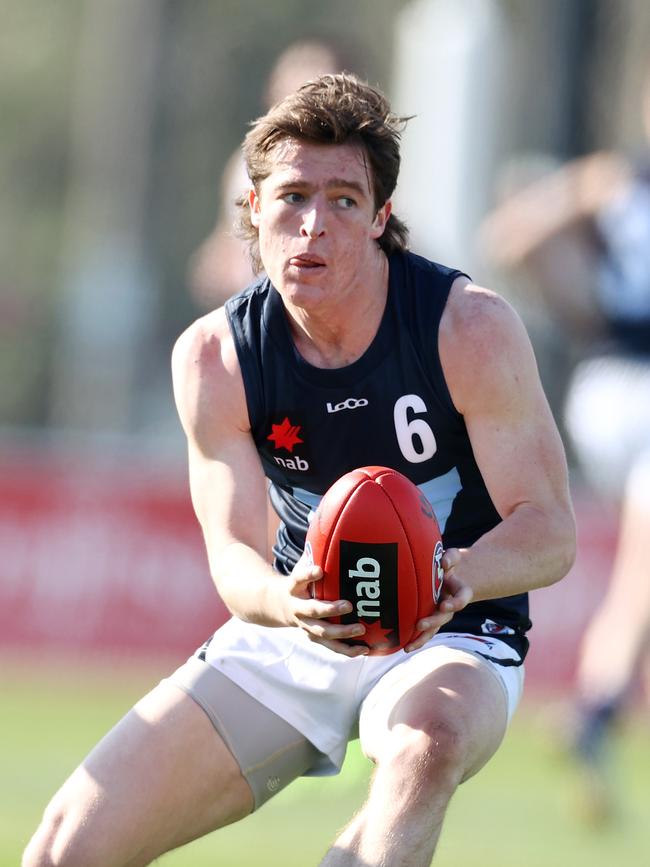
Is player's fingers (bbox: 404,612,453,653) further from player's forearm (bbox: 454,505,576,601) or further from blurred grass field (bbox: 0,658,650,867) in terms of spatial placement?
blurred grass field (bbox: 0,658,650,867)

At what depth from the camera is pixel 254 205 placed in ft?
16.1

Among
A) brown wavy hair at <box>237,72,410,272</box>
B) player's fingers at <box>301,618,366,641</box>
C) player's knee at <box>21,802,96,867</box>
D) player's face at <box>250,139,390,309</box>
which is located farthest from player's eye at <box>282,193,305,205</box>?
player's knee at <box>21,802,96,867</box>

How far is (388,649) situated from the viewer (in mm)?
4172

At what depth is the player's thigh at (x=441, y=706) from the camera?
4.25 metres

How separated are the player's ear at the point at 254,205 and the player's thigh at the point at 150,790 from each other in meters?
1.30

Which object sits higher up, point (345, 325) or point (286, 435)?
point (345, 325)

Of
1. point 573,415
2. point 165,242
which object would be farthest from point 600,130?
point 573,415

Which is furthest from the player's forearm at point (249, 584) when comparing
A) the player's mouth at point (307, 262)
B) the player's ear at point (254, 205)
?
the player's ear at point (254, 205)

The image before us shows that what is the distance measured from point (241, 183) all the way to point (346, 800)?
2.73 metres

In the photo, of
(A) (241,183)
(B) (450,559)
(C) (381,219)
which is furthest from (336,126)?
(A) (241,183)

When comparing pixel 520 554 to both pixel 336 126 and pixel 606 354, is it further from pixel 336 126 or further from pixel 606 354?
pixel 606 354

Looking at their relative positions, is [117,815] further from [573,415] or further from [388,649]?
[573,415]

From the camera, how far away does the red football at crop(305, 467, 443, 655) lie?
13.3 feet

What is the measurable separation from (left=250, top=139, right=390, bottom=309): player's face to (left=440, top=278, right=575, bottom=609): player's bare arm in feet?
1.03
